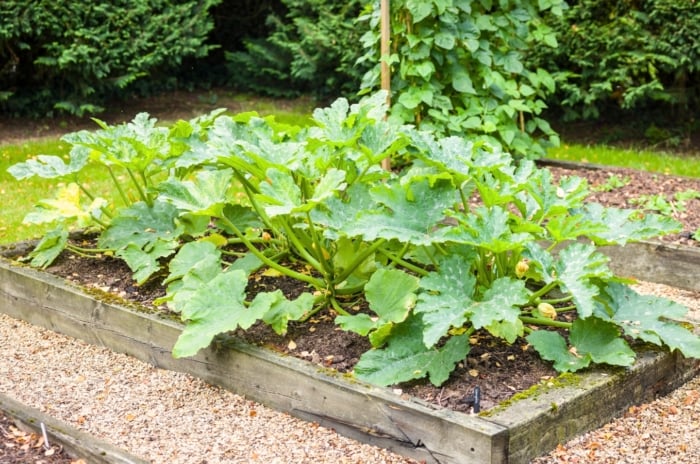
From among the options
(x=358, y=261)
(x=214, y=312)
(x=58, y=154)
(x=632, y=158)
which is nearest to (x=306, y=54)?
(x=58, y=154)

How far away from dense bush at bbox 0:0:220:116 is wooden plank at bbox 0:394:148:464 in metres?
5.62

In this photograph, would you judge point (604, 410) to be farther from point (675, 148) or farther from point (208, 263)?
point (675, 148)

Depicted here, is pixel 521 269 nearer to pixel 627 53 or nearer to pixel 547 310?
pixel 547 310

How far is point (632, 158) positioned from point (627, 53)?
3.42ft

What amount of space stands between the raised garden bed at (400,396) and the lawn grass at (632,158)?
377cm

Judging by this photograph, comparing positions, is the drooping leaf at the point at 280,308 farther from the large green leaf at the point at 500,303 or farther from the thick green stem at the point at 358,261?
the large green leaf at the point at 500,303

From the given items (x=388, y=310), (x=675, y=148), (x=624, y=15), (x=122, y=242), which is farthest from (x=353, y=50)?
(x=388, y=310)

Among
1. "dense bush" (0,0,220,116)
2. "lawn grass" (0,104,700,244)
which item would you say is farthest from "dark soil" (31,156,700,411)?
"dense bush" (0,0,220,116)

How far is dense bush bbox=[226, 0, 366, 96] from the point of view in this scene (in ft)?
29.8

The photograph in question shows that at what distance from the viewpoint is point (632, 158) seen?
7.39m

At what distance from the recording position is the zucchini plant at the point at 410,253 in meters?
2.95

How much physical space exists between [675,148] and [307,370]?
6.23 meters

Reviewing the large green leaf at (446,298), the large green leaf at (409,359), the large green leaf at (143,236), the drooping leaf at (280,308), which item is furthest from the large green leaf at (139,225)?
the large green leaf at (446,298)

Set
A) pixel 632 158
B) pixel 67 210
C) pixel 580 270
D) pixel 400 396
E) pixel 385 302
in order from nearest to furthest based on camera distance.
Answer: pixel 400 396 → pixel 580 270 → pixel 385 302 → pixel 67 210 → pixel 632 158
